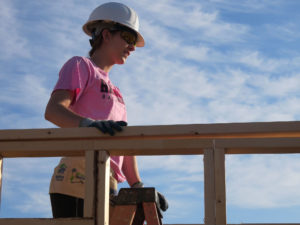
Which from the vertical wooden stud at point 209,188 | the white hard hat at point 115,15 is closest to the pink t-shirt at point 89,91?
the white hard hat at point 115,15

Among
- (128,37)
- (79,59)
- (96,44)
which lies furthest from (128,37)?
Answer: (79,59)

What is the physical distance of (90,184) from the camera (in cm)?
329

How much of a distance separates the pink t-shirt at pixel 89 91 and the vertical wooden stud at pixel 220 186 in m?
1.14

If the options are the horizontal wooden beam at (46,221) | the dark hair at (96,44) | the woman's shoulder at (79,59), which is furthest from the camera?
the dark hair at (96,44)

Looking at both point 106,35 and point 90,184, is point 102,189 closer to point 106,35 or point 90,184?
point 90,184

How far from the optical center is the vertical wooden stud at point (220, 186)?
10.3 ft

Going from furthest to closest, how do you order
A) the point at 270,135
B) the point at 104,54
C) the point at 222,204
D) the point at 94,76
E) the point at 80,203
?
the point at 104,54 → the point at 94,76 → the point at 80,203 → the point at 270,135 → the point at 222,204

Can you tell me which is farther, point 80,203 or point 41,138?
point 80,203

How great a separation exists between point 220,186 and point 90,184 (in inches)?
27.6

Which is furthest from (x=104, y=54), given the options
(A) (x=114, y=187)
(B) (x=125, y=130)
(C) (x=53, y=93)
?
(B) (x=125, y=130)

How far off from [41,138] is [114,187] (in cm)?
88

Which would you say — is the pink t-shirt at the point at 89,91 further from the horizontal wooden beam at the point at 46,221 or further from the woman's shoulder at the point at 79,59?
the horizontal wooden beam at the point at 46,221

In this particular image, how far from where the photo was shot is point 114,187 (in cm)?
418

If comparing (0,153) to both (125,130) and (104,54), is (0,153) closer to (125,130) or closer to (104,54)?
(125,130)
